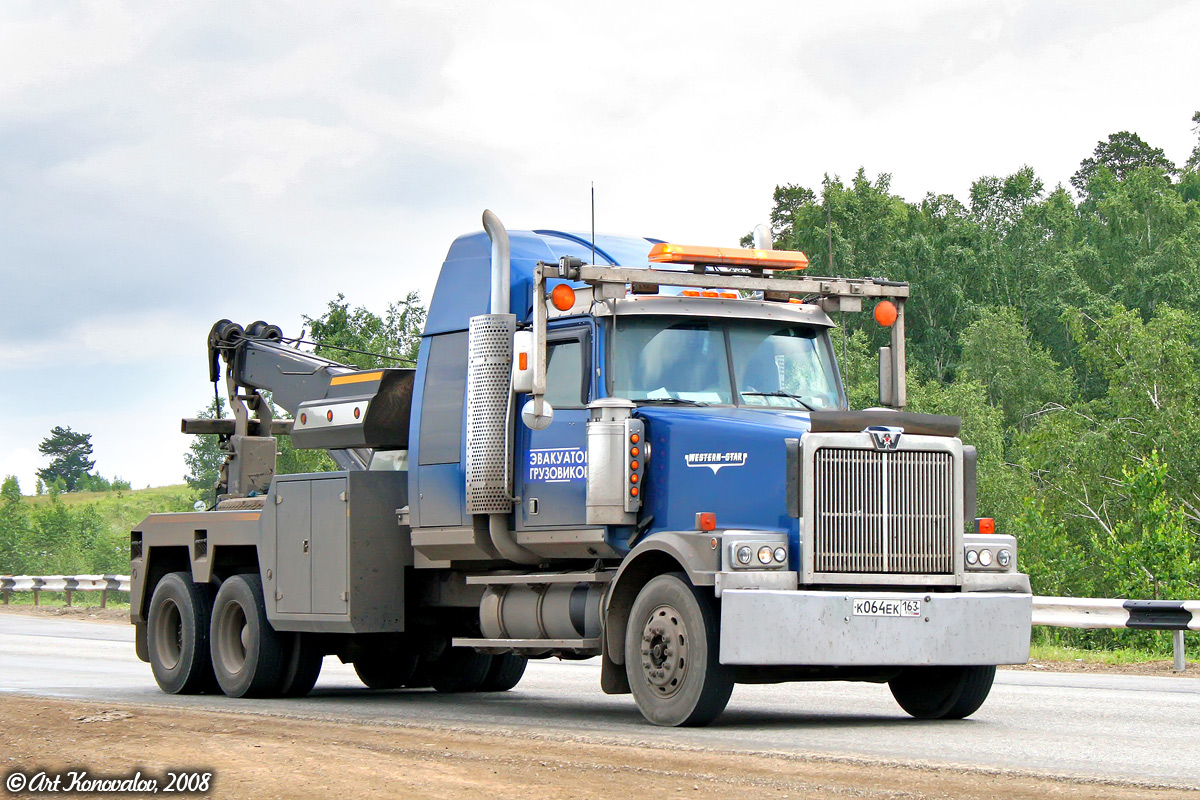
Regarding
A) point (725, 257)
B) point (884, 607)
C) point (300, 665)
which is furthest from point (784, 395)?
point (300, 665)

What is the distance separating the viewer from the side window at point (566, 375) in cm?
1197

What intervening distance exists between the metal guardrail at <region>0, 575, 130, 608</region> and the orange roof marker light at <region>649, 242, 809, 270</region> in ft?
72.0

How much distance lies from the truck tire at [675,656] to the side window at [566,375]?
63.0 inches

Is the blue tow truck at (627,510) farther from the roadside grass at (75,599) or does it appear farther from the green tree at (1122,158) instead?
the green tree at (1122,158)

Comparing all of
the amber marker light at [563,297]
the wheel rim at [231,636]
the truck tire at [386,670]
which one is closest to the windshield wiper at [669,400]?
the amber marker light at [563,297]

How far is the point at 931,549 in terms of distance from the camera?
1094 cm

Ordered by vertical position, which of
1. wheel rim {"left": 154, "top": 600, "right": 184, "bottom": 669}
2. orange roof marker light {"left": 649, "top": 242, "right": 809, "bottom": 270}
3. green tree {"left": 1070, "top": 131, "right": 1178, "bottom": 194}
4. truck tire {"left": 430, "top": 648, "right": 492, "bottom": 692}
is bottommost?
truck tire {"left": 430, "top": 648, "right": 492, "bottom": 692}

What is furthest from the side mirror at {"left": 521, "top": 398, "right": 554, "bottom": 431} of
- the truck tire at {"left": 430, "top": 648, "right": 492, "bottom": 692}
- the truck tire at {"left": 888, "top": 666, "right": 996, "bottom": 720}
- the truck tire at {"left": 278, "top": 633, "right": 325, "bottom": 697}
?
the truck tire at {"left": 430, "top": 648, "right": 492, "bottom": 692}

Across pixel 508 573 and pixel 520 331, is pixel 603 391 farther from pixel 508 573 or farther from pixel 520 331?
pixel 508 573

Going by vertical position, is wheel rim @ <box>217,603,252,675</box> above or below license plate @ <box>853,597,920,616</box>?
below

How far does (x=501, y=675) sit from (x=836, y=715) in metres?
4.82

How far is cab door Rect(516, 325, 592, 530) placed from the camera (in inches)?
471

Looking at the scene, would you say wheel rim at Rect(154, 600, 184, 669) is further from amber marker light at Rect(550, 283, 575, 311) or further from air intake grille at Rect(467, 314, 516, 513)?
amber marker light at Rect(550, 283, 575, 311)

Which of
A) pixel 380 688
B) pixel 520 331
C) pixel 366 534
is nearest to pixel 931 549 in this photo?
pixel 520 331
